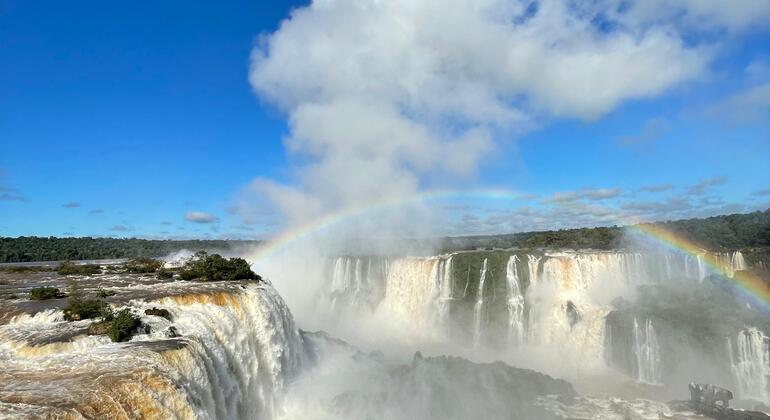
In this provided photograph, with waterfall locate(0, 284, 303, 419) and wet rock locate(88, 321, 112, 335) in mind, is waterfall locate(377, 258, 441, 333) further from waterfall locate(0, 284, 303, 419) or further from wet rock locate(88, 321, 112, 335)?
wet rock locate(88, 321, 112, 335)

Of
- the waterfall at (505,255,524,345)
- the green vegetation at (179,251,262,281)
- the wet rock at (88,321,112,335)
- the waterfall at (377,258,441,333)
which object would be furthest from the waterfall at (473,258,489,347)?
the wet rock at (88,321,112,335)

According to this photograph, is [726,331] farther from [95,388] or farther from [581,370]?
[95,388]

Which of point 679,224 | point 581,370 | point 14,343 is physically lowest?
point 581,370

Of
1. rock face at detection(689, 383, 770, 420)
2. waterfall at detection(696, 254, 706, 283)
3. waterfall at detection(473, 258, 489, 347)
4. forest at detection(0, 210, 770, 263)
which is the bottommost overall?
rock face at detection(689, 383, 770, 420)

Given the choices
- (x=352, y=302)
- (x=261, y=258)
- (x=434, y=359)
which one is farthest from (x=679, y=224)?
(x=261, y=258)

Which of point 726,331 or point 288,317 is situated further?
point 726,331

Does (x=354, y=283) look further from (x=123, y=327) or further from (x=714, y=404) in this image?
(x=123, y=327)
